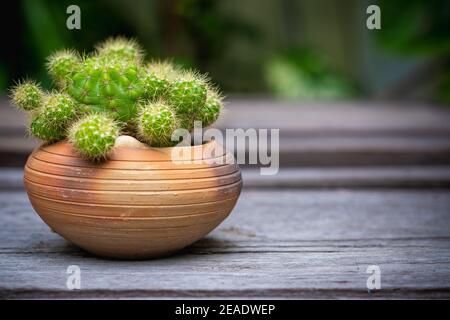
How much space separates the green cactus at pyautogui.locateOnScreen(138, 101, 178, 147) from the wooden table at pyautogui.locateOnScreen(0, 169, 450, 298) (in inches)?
14.6

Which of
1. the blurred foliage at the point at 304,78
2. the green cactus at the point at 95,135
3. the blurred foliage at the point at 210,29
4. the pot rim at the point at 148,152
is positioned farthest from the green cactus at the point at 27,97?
the blurred foliage at the point at 304,78

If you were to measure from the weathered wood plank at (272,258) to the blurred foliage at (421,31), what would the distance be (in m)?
3.28

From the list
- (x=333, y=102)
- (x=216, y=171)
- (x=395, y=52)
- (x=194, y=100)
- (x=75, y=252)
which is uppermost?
(x=395, y=52)

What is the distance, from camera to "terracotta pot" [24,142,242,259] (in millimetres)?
1774

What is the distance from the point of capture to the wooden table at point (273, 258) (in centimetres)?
169

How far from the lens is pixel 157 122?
1.77m

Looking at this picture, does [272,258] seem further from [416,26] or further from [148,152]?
[416,26]

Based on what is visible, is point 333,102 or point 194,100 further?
point 333,102
